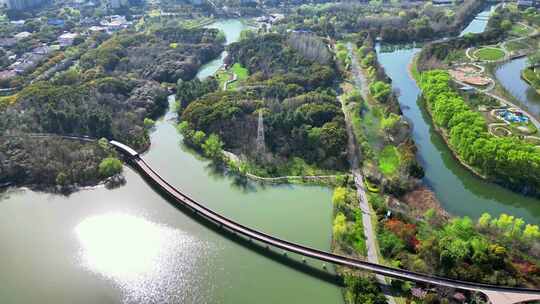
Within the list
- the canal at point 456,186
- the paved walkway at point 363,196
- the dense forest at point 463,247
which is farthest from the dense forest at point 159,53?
the dense forest at point 463,247

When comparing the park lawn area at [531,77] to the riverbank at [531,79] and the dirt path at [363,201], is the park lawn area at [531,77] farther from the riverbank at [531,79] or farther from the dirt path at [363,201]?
the dirt path at [363,201]

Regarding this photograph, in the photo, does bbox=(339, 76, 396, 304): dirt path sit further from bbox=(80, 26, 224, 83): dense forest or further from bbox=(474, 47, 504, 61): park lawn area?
bbox=(474, 47, 504, 61): park lawn area

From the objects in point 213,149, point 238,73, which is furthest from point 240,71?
point 213,149

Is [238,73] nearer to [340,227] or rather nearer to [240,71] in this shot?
[240,71]

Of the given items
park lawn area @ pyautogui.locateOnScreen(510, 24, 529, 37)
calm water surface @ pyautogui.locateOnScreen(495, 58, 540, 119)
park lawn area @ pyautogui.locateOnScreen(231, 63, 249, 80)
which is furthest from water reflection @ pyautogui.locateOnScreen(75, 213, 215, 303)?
park lawn area @ pyautogui.locateOnScreen(510, 24, 529, 37)

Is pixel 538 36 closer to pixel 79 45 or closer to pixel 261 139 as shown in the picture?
pixel 261 139

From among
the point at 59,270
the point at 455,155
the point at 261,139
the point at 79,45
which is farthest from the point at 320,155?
the point at 79,45
